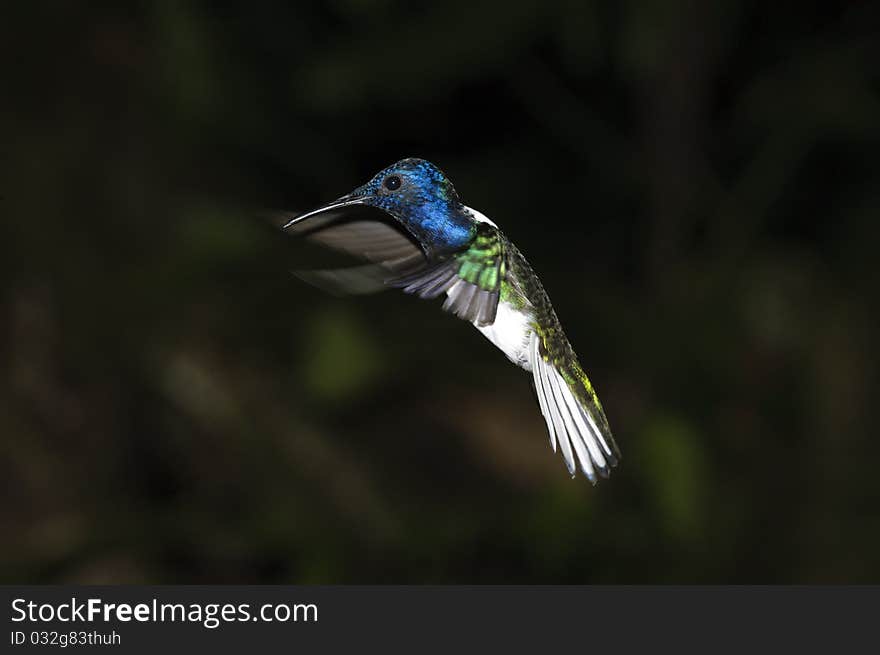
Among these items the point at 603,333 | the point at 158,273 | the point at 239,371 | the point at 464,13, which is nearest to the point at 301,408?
the point at 239,371

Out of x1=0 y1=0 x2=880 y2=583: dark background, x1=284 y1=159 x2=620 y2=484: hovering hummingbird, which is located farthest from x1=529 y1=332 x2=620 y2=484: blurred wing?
x1=0 y1=0 x2=880 y2=583: dark background

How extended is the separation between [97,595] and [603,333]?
69 centimetres

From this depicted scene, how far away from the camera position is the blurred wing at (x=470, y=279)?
175 mm

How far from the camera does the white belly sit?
0.63 ft

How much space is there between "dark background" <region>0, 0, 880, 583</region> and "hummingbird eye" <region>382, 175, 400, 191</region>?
3.13 feet

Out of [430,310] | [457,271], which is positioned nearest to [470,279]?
[457,271]

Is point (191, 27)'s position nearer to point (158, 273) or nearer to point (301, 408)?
point (158, 273)

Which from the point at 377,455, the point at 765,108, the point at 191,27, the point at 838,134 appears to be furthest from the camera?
the point at 377,455

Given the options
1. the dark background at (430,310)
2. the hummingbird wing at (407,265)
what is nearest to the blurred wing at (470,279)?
the hummingbird wing at (407,265)

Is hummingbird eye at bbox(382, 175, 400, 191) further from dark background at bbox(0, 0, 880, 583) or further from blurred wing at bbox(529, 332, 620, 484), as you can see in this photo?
dark background at bbox(0, 0, 880, 583)

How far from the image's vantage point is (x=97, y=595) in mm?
1265

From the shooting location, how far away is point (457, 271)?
0.19 meters

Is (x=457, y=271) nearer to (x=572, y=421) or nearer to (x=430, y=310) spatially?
(x=572, y=421)

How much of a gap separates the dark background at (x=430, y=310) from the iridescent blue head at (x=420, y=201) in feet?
3.11
